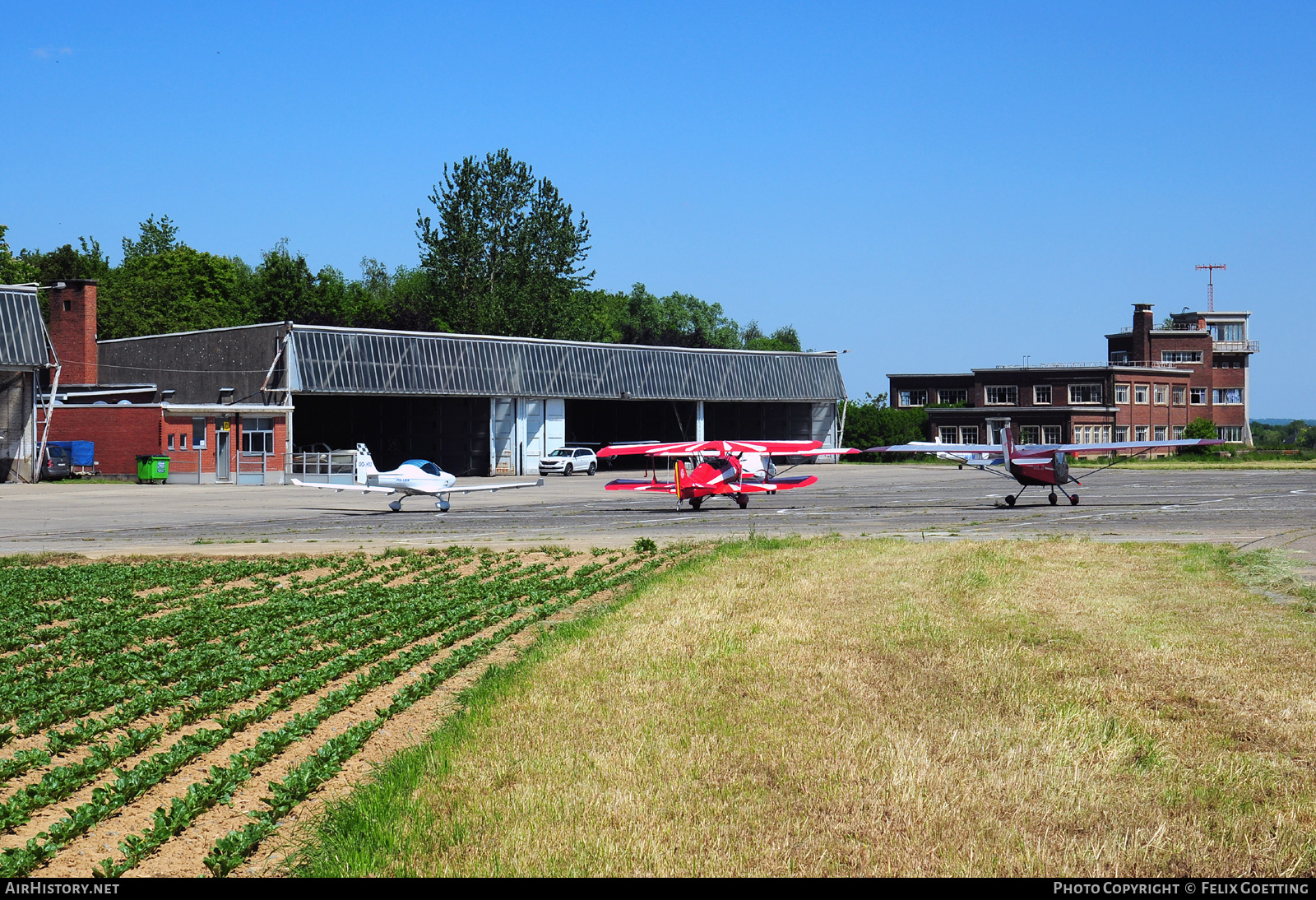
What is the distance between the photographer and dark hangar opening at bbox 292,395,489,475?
65812mm

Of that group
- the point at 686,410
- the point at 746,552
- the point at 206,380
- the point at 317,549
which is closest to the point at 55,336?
the point at 206,380

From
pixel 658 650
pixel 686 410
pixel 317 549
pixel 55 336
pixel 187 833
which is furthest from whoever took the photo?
pixel 686 410

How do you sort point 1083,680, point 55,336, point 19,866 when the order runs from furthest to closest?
point 55,336 → point 1083,680 → point 19,866

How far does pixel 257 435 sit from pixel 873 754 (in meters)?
52.8

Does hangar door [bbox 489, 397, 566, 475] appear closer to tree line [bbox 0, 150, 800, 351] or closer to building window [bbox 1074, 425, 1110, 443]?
tree line [bbox 0, 150, 800, 351]

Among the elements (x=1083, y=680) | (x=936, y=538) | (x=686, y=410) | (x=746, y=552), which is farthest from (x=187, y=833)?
(x=686, y=410)

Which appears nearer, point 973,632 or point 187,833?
point 187,833

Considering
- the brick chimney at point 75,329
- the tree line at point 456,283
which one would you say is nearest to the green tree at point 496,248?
the tree line at point 456,283

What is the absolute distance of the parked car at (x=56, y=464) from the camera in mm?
54562

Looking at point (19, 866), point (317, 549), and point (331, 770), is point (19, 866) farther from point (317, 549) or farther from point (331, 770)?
point (317, 549)

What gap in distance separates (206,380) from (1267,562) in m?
56.0

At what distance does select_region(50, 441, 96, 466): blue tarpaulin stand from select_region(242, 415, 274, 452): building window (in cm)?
788

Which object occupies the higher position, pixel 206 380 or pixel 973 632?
pixel 206 380

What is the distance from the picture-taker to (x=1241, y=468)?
74.8 meters
